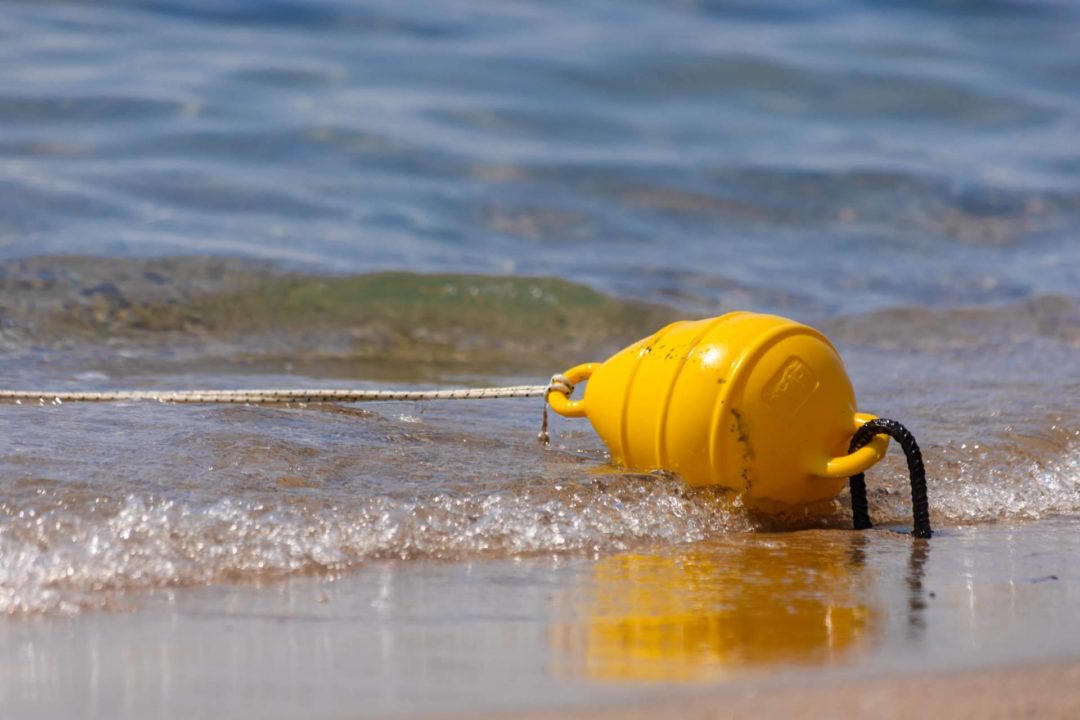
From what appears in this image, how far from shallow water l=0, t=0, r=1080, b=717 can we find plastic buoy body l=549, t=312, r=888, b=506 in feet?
0.46

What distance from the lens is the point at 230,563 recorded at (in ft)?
8.06

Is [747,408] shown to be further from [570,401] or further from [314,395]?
[314,395]

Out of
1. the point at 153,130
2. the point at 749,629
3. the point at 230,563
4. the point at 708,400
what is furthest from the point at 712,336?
the point at 153,130

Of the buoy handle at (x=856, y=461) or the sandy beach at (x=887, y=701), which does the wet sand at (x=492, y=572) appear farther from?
the buoy handle at (x=856, y=461)

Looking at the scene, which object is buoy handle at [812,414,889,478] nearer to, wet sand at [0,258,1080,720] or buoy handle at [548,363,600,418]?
wet sand at [0,258,1080,720]

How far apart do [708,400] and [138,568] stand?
1.12 meters

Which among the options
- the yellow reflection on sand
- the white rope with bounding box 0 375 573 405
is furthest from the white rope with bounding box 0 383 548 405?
the yellow reflection on sand

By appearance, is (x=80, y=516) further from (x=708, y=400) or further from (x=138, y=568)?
(x=708, y=400)

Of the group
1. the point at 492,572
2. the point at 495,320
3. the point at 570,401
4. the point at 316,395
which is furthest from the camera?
the point at 495,320

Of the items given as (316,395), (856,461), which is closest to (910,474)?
(856,461)

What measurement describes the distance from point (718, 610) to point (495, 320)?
424 cm

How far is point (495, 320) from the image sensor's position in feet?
21.0

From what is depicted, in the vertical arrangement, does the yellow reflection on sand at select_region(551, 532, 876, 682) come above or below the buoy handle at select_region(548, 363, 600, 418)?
below

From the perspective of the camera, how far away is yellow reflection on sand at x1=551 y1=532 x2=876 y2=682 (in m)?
1.93
